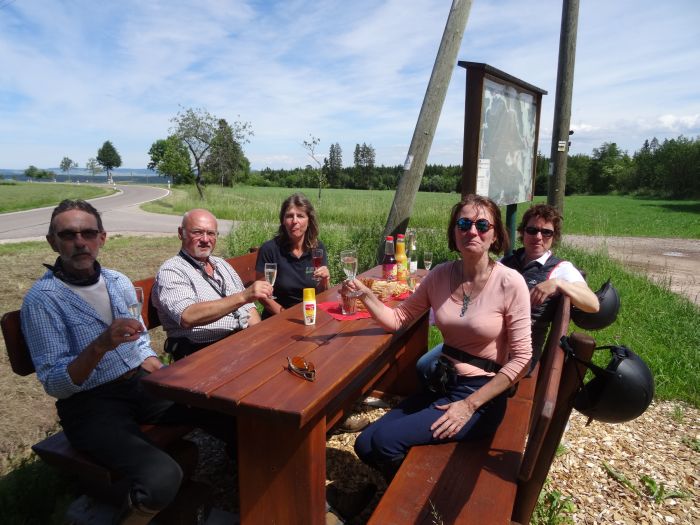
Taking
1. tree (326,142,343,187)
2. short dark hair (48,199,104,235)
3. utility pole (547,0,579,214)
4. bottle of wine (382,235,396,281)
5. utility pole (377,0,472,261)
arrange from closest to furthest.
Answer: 1. short dark hair (48,199,104,235)
2. bottle of wine (382,235,396,281)
3. utility pole (377,0,472,261)
4. utility pole (547,0,579,214)
5. tree (326,142,343,187)

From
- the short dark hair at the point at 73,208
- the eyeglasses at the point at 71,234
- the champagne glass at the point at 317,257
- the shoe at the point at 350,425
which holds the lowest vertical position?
the shoe at the point at 350,425

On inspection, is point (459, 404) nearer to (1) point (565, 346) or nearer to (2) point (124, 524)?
(1) point (565, 346)

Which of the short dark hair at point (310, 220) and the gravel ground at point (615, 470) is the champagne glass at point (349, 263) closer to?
the short dark hair at point (310, 220)

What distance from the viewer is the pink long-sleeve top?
6.79ft

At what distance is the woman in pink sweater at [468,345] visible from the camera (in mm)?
2023

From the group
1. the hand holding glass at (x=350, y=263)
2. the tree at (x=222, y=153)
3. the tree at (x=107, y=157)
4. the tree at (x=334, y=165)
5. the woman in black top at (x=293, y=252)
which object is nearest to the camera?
the hand holding glass at (x=350, y=263)

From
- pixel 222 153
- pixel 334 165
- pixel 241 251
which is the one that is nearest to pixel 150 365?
pixel 241 251

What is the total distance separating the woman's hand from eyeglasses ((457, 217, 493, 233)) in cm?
80

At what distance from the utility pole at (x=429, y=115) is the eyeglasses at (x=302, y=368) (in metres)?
3.61

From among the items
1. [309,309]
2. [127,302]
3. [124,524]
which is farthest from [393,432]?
[127,302]

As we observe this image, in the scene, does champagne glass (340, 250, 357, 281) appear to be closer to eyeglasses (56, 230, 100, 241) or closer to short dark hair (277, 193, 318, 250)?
short dark hair (277, 193, 318, 250)

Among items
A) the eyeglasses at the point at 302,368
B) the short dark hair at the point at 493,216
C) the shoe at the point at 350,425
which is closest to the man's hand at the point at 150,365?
the eyeglasses at the point at 302,368

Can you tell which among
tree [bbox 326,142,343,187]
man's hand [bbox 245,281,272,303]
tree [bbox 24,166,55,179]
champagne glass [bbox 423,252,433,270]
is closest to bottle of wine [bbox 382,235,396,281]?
champagne glass [bbox 423,252,433,270]

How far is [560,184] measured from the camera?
24.0 feet
